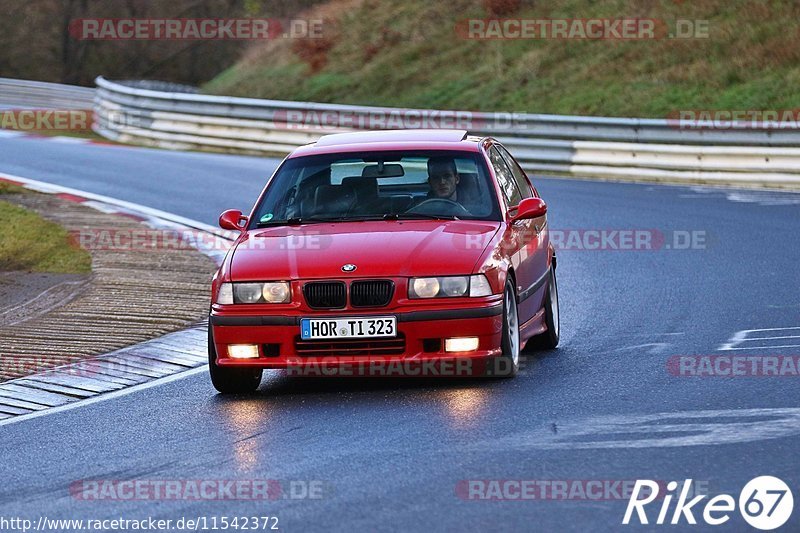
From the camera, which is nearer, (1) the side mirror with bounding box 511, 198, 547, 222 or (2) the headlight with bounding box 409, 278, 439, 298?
(2) the headlight with bounding box 409, 278, 439, 298

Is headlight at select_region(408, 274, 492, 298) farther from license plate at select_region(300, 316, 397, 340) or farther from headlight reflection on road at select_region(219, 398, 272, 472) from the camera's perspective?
headlight reflection on road at select_region(219, 398, 272, 472)

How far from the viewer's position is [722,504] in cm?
604

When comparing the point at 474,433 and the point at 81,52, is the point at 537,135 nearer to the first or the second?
the point at 474,433

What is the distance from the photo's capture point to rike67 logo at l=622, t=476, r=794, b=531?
5824mm

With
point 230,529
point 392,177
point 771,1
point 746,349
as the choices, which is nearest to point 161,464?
point 230,529

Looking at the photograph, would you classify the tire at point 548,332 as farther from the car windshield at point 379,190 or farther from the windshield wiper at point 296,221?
the windshield wiper at point 296,221

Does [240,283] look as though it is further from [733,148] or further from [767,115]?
[767,115]

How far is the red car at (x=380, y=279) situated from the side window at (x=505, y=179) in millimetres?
260

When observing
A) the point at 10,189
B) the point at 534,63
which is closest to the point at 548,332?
the point at 10,189

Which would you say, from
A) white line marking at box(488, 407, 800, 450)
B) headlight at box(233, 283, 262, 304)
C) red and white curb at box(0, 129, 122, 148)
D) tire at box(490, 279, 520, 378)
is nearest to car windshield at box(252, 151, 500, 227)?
tire at box(490, 279, 520, 378)

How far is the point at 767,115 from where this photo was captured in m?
25.2

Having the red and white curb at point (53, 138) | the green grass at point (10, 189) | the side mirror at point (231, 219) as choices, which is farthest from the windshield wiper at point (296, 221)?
the red and white curb at point (53, 138)

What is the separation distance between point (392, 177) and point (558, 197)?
34.6 ft

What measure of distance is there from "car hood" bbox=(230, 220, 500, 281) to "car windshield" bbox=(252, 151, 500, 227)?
0.19 m
